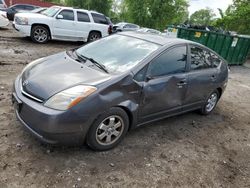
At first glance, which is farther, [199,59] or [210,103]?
[210,103]

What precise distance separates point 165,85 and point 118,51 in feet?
2.99

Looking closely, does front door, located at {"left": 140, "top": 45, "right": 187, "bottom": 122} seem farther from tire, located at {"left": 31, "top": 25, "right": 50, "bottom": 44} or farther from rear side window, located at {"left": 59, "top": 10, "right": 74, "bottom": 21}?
rear side window, located at {"left": 59, "top": 10, "right": 74, "bottom": 21}

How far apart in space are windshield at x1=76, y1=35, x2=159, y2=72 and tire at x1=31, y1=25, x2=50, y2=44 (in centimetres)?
661

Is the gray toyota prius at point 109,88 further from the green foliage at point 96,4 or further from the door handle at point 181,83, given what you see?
the green foliage at point 96,4

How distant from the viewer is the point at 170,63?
12.3 ft

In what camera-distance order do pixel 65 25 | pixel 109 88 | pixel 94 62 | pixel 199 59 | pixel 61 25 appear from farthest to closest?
pixel 65 25, pixel 61 25, pixel 199 59, pixel 94 62, pixel 109 88

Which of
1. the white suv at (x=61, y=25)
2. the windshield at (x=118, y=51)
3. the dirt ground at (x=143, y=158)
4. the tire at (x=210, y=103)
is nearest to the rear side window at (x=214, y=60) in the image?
the tire at (x=210, y=103)

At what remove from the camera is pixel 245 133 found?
4652 millimetres

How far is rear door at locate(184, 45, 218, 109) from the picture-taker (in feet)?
13.6

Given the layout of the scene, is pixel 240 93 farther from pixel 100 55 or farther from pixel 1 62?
pixel 1 62

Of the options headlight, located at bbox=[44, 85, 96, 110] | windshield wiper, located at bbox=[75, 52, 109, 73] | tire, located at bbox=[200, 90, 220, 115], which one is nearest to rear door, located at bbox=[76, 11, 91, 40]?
windshield wiper, located at bbox=[75, 52, 109, 73]

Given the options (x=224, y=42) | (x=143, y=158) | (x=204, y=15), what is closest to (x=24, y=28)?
(x=143, y=158)

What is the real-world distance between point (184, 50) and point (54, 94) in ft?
7.80

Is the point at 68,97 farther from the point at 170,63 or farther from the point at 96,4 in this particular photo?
the point at 96,4
